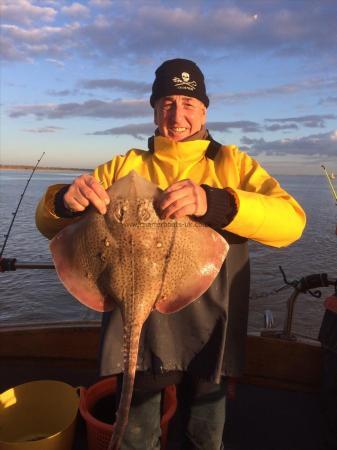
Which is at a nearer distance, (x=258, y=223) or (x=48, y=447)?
(x=258, y=223)

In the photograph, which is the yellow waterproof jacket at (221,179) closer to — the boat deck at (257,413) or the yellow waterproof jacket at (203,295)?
the yellow waterproof jacket at (203,295)

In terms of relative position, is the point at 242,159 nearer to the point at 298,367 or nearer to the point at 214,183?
the point at 214,183

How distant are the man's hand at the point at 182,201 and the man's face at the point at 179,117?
0.71 m

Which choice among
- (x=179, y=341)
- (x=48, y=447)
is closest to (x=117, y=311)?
(x=179, y=341)

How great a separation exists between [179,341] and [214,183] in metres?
1.03

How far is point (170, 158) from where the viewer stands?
2.52m

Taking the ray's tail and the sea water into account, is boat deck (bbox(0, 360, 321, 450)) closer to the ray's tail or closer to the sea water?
the sea water

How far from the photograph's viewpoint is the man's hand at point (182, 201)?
73.7 inches

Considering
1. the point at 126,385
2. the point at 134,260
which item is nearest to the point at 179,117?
the point at 134,260

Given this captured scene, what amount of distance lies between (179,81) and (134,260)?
50.4 inches

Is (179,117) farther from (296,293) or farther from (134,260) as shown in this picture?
(296,293)

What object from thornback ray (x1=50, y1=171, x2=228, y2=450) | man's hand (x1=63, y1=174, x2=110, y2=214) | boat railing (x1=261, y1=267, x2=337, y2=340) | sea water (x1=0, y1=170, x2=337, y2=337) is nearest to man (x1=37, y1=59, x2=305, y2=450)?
man's hand (x1=63, y1=174, x2=110, y2=214)

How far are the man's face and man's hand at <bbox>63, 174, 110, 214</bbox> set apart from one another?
0.77 meters

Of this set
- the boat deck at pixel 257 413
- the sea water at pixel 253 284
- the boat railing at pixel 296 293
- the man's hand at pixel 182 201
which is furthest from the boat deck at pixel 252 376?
the man's hand at pixel 182 201
